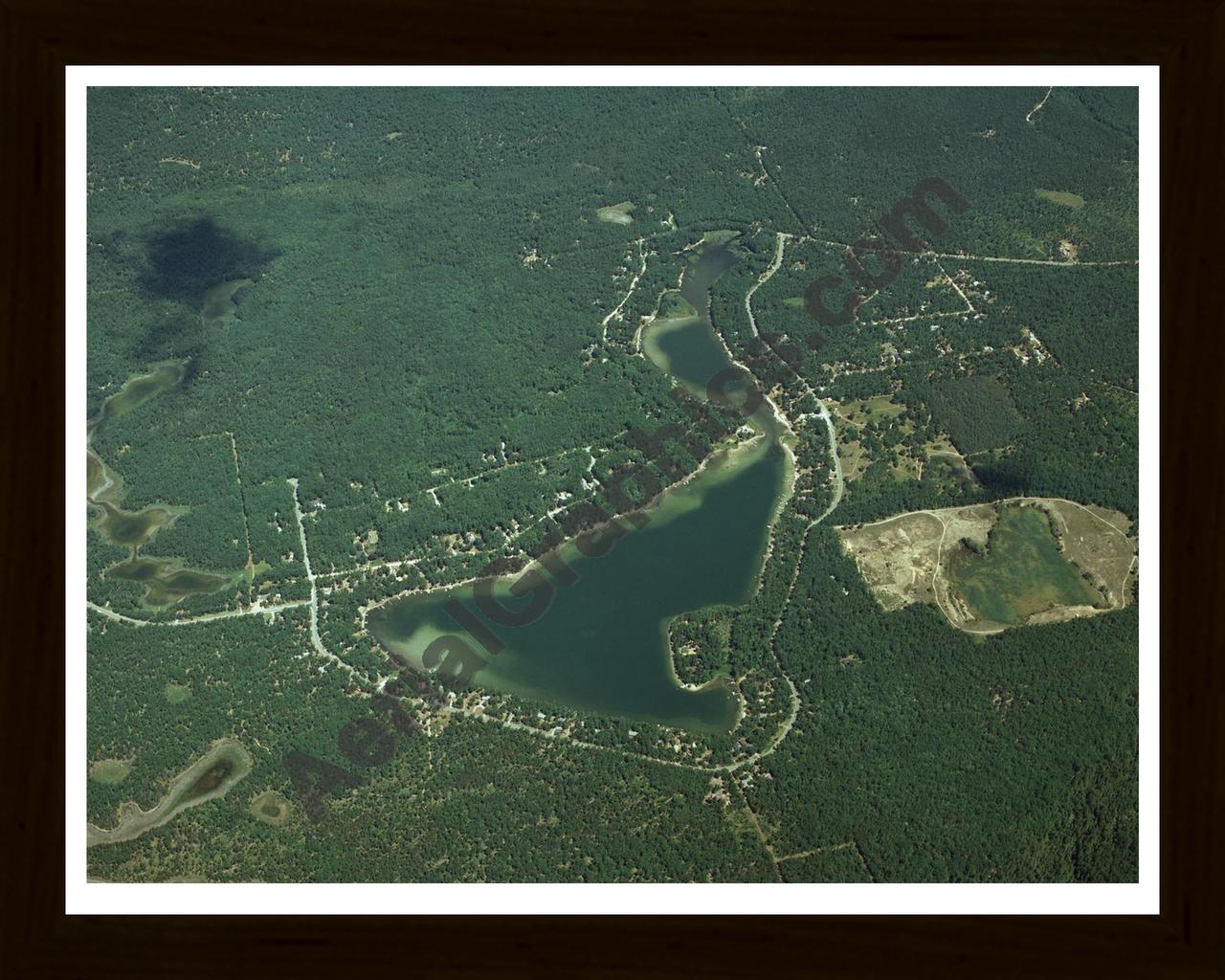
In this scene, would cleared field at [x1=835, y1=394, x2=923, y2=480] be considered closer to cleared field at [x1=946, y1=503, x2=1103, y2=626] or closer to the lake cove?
the lake cove

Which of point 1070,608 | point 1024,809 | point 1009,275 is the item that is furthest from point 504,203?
point 1024,809

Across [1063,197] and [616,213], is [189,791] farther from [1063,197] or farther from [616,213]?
[1063,197]

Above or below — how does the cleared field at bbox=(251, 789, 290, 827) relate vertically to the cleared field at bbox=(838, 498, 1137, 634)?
below

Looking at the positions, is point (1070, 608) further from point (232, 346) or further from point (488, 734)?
point (232, 346)

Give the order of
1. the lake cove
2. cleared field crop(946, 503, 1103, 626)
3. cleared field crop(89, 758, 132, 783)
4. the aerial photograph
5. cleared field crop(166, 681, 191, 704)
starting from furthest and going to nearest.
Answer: cleared field crop(946, 503, 1103, 626)
the lake cove
cleared field crop(166, 681, 191, 704)
cleared field crop(89, 758, 132, 783)
the aerial photograph

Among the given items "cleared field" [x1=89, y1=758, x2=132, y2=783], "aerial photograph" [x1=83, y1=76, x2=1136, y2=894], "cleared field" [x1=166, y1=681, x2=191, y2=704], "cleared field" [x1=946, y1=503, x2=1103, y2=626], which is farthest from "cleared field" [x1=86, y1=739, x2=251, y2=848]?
"cleared field" [x1=946, y1=503, x2=1103, y2=626]
